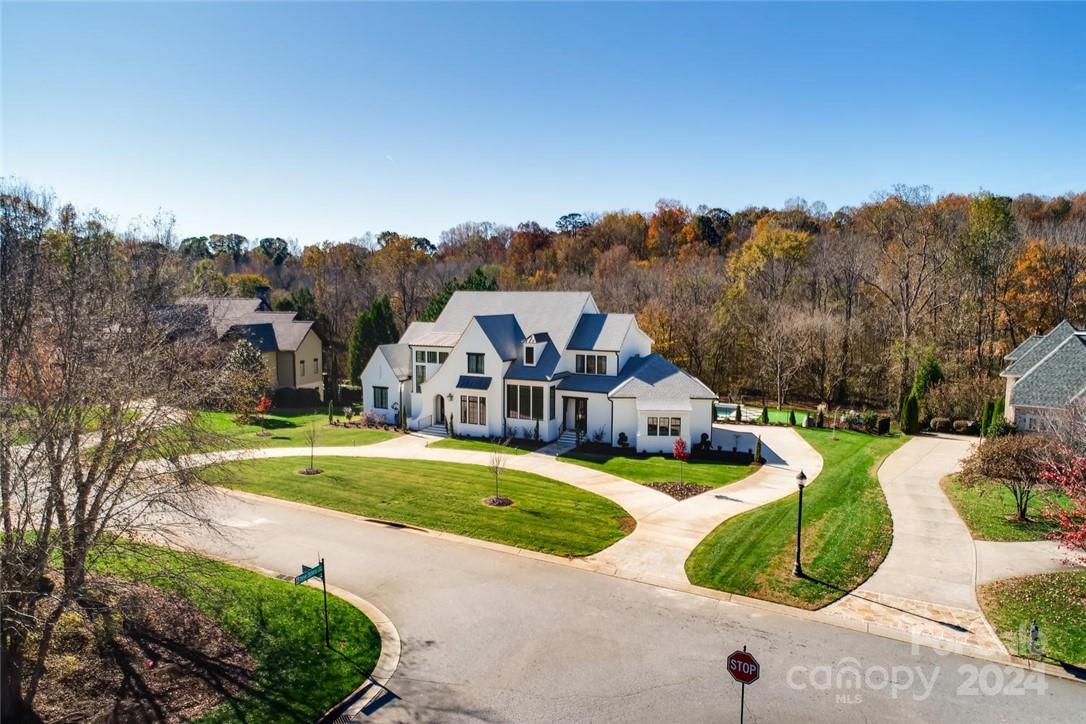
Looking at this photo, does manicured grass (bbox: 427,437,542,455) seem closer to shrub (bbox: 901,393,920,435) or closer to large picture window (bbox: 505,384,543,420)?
large picture window (bbox: 505,384,543,420)

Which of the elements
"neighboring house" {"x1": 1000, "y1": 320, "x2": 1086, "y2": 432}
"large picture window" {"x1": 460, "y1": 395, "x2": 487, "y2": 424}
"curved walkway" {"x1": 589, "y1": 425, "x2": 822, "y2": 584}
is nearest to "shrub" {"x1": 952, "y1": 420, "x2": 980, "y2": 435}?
"neighboring house" {"x1": 1000, "y1": 320, "x2": 1086, "y2": 432}

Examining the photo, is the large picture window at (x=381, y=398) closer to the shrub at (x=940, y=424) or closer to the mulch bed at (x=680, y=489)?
the mulch bed at (x=680, y=489)

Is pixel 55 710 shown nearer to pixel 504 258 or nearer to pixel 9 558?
pixel 9 558

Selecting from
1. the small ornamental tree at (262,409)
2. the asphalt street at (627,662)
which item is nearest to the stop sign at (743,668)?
the asphalt street at (627,662)

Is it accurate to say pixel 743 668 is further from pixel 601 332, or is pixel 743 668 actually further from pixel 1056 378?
pixel 1056 378

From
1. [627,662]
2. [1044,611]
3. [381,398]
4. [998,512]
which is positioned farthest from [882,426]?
[381,398]
